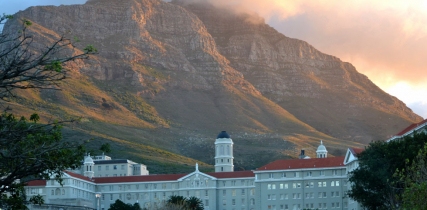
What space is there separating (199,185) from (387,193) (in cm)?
8413

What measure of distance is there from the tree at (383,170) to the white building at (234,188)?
60.8 m

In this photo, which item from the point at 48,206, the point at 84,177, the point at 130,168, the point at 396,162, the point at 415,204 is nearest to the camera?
the point at 415,204

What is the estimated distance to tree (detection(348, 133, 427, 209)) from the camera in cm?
8775

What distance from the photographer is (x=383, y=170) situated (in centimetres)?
9038

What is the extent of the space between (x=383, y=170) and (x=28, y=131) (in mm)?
65556

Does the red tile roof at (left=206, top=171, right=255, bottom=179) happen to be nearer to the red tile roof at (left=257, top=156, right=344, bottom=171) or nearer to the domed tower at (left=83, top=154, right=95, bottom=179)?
the red tile roof at (left=257, top=156, right=344, bottom=171)

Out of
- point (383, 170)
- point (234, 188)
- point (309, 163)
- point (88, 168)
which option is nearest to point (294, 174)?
point (309, 163)

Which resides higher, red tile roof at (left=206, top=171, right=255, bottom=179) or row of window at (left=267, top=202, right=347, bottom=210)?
red tile roof at (left=206, top=171, right=255, bottom=179)

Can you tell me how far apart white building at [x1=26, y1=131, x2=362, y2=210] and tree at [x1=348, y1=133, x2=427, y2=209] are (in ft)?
200

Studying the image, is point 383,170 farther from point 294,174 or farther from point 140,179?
point 140,179

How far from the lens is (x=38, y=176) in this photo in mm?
33625

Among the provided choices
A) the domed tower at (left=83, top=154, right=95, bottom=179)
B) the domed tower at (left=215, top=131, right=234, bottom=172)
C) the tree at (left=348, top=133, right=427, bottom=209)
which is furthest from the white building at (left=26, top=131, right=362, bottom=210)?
the tree at (left=348, top=133, right=427, bottom=209)

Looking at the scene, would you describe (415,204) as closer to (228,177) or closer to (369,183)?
(369,183)

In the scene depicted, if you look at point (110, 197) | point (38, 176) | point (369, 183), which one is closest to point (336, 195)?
point (110, 197)
